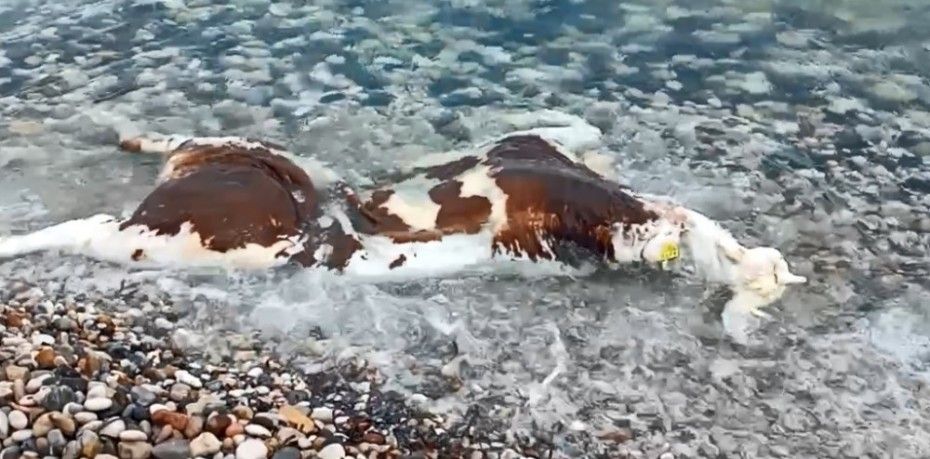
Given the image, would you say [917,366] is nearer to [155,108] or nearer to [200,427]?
[200,427]

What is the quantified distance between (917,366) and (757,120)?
314 cm

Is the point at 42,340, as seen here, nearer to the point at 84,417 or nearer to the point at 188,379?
the point at 188,379

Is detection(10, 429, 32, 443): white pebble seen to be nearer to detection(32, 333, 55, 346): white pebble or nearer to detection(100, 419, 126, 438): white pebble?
detection(100, 419, 126, 438): white pebble

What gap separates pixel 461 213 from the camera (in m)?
6.70

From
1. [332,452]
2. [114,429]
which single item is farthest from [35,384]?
[332,452]

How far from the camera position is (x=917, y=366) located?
5.59m

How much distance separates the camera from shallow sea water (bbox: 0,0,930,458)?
213 inches


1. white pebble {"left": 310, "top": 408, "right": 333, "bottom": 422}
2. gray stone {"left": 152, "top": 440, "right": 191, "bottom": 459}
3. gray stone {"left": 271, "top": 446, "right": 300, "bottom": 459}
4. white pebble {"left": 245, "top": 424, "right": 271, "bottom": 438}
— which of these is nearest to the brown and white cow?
white pebble {"left": 310, "top": 408, "right": 333, "bottom": 422}

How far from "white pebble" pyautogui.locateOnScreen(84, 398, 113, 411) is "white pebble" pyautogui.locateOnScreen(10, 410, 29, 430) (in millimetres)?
241

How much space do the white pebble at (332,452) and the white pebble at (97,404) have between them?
2.99 ft

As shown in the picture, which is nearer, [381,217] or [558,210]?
[558,210]

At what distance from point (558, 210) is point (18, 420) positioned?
3253mm

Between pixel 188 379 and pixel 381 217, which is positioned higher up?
pixel 188 379

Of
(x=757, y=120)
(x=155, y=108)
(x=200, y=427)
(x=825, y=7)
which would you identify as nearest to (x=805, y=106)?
(x=757, y=120)
